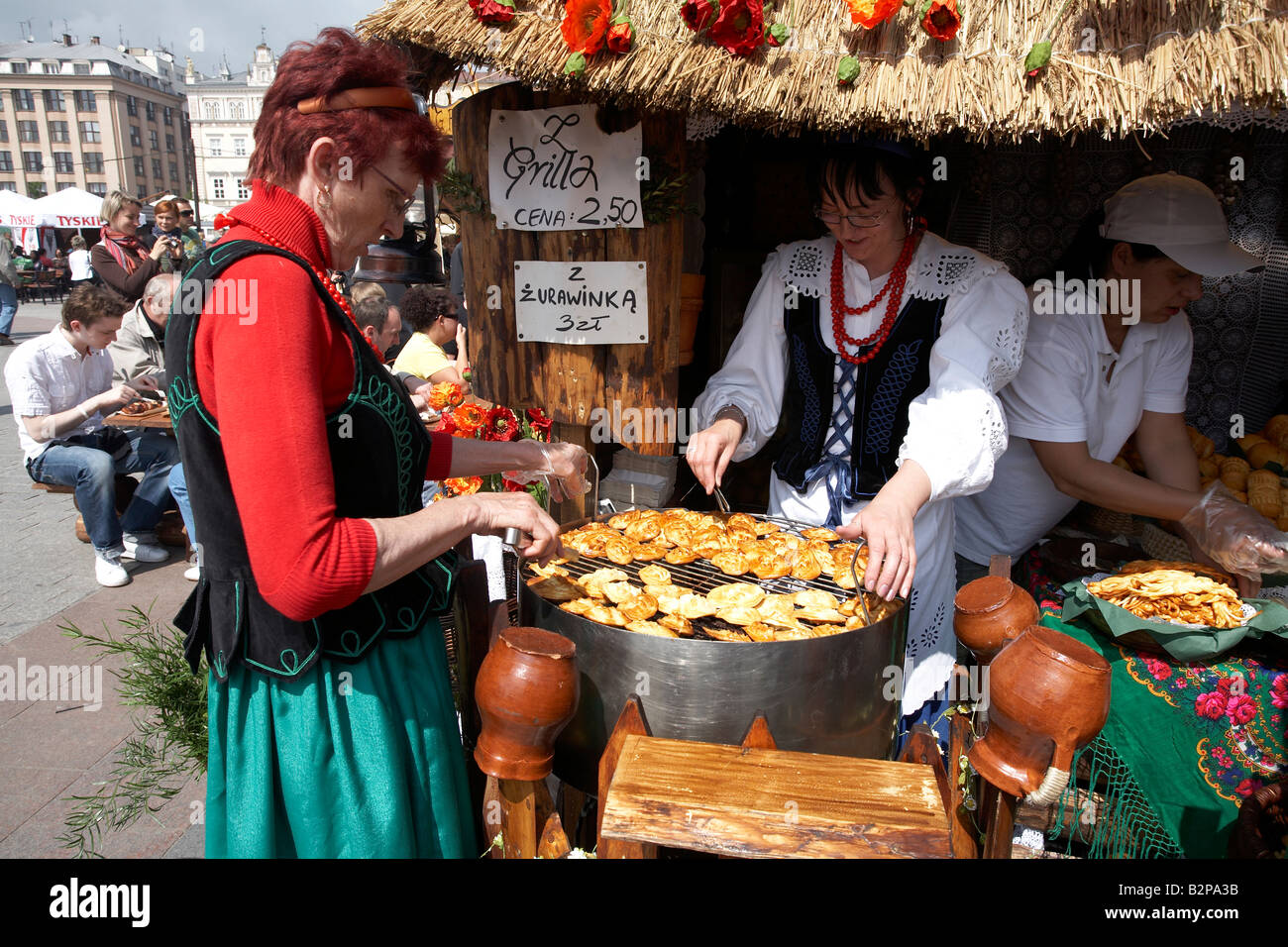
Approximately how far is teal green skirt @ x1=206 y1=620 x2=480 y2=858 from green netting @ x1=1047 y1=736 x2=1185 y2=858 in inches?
71.6

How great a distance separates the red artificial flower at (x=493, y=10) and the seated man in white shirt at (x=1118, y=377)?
1.90 m

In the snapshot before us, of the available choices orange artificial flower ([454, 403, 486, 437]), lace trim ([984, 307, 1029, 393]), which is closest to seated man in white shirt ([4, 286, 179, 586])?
orange artificial flower ([454, 403, 486, 437])

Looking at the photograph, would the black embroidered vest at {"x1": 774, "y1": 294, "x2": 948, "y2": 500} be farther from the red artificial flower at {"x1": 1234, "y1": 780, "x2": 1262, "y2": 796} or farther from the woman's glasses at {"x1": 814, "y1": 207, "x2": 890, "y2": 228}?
the red artificial flower at {"x1": 1234, "y1": 780, "x2": 1262, "y2": 796}

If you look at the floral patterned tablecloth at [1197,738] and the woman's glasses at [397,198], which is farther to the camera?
the floral patterned tablecloth at [1197,738]

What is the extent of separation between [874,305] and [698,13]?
0.98 metres

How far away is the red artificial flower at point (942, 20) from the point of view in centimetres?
210

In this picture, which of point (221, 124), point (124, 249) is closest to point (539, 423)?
point (124, 249)

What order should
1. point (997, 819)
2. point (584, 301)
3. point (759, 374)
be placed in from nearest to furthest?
1. point (997, 819)
2. point (759, 374)
3. point (584, 301)

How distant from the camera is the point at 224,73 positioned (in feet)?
222

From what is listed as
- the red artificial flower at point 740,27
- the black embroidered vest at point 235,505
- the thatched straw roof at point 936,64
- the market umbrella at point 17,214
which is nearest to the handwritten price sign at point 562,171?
the thatched straw roof at point 936,64

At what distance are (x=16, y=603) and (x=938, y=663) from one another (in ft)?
17.6

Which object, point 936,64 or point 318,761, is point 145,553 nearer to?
point 318,761

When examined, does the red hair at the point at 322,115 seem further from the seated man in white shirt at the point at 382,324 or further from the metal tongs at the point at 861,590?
the seated man in white shirt at the point at 382,324

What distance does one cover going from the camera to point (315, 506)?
130 centimetres
